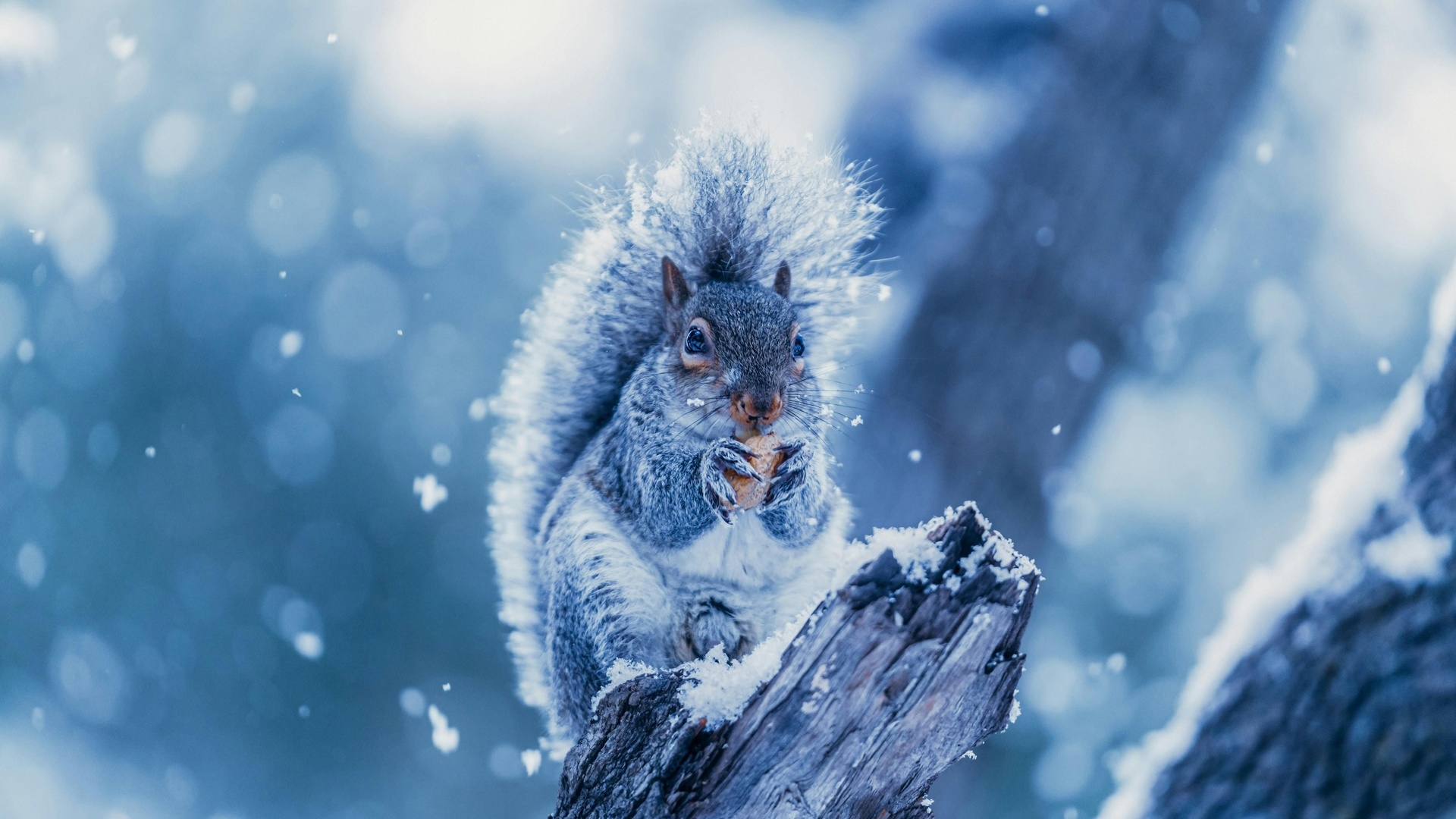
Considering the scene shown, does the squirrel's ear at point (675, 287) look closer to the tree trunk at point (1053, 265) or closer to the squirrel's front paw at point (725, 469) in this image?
the squirrel's front paw at point (725, 469)

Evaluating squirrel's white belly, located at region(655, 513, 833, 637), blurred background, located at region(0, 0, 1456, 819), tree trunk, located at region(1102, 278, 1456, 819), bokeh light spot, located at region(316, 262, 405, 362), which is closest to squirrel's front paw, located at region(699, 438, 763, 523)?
squirrel's white belly, located at region(655, 513, 833, 637)

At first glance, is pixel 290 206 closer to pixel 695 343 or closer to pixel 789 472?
pixel 695 343

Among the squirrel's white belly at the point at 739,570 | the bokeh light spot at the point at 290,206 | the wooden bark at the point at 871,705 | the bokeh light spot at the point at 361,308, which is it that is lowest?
the wooden bark at the point at 871,705

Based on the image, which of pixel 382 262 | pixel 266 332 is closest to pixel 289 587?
pixel 266 332

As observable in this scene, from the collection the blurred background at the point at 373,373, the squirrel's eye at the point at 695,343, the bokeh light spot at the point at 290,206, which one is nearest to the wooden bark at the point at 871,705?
the squirrel's eye at the point at 695,343

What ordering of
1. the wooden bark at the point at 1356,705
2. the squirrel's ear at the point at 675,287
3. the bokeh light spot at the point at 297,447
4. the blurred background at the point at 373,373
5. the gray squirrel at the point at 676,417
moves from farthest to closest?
1. the bokeh light spot at the point at 297,447
2. the blurred background at the point at 373,373
3. the squirrel's ear at the point at 675,287
4. the gray squirrel at the point at 676,417
5. the wooden bark at the point at 1356,705

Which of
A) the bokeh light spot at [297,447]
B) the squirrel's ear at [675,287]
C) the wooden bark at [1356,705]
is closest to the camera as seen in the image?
the wooden bark at [1356,705]

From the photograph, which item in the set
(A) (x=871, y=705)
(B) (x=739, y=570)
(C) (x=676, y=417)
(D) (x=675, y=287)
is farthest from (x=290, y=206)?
(A) (x=871, y=705)
